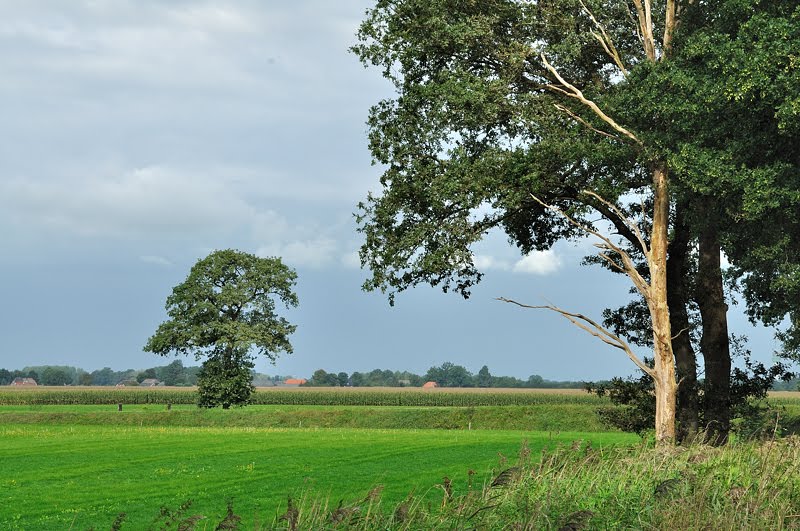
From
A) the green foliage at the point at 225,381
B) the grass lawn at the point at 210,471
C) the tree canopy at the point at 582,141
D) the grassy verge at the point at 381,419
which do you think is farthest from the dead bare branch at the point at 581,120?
the green foliage at the point at 225,381

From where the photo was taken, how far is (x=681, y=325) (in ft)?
99.8

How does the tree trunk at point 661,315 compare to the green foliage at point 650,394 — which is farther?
the green foliage at point 650,394

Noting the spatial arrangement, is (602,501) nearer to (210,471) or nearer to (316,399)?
(210,471)

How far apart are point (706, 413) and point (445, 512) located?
21.6 m

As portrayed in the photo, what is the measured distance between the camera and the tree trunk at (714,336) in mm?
29484

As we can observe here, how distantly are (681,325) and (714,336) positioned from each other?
1203 millimetres

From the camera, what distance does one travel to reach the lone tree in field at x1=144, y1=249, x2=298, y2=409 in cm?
7519

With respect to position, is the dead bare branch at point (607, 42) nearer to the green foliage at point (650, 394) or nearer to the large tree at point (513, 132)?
the large tree at point (513, 132)

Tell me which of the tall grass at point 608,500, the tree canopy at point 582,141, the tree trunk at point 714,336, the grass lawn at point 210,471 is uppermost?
the tree canopy at point 582,141

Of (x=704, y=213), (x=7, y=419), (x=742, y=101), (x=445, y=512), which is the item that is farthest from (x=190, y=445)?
(x=7, y=419)

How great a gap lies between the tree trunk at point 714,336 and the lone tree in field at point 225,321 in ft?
163

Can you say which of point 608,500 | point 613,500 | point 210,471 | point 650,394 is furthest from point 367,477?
point 613,500

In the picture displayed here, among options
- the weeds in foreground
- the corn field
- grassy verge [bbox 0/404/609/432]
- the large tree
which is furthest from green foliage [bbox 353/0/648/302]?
the corn field

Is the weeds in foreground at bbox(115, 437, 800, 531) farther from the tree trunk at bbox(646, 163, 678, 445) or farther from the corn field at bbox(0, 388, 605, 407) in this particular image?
the corn field at bbox(0, 388, 605, 407)
